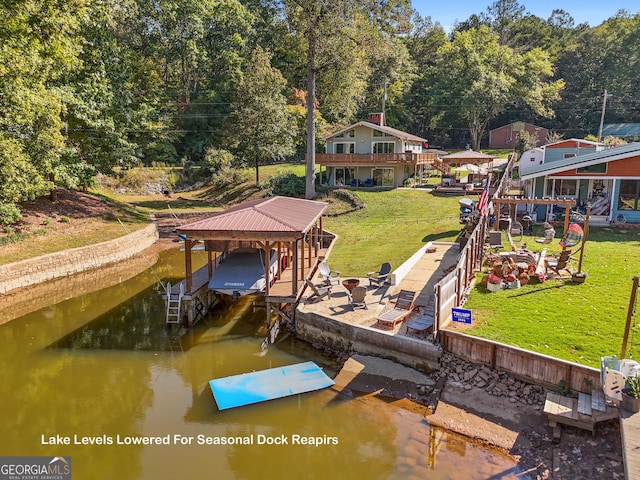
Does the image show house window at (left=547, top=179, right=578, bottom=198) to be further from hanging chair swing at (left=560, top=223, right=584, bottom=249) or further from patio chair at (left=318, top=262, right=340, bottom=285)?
patio chair at (left=318, top=262, right=340, bottom=285)

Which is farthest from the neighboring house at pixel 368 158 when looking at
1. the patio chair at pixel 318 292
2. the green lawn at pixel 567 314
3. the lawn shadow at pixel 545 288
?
the lawn shadow at pixel 545 288


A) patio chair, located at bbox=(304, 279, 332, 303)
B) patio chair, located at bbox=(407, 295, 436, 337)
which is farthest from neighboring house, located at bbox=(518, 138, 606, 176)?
patio chair, located at bbox=(407, 295, 436, 337)

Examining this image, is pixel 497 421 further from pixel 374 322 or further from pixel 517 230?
pixel 517 230

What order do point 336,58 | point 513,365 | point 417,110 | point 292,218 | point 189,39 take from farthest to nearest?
point 417,110 < point 189,39 < point 336,58 < point 292,218 < point 513,365

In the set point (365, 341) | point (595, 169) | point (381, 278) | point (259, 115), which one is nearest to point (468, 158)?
point (595, 169)

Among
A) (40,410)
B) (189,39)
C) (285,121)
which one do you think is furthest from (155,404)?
(189,39)

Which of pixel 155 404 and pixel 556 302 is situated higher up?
Answer: pixel 556 302

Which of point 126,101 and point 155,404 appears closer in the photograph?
point 155,404

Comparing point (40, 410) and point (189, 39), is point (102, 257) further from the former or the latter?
point (189, 39)
